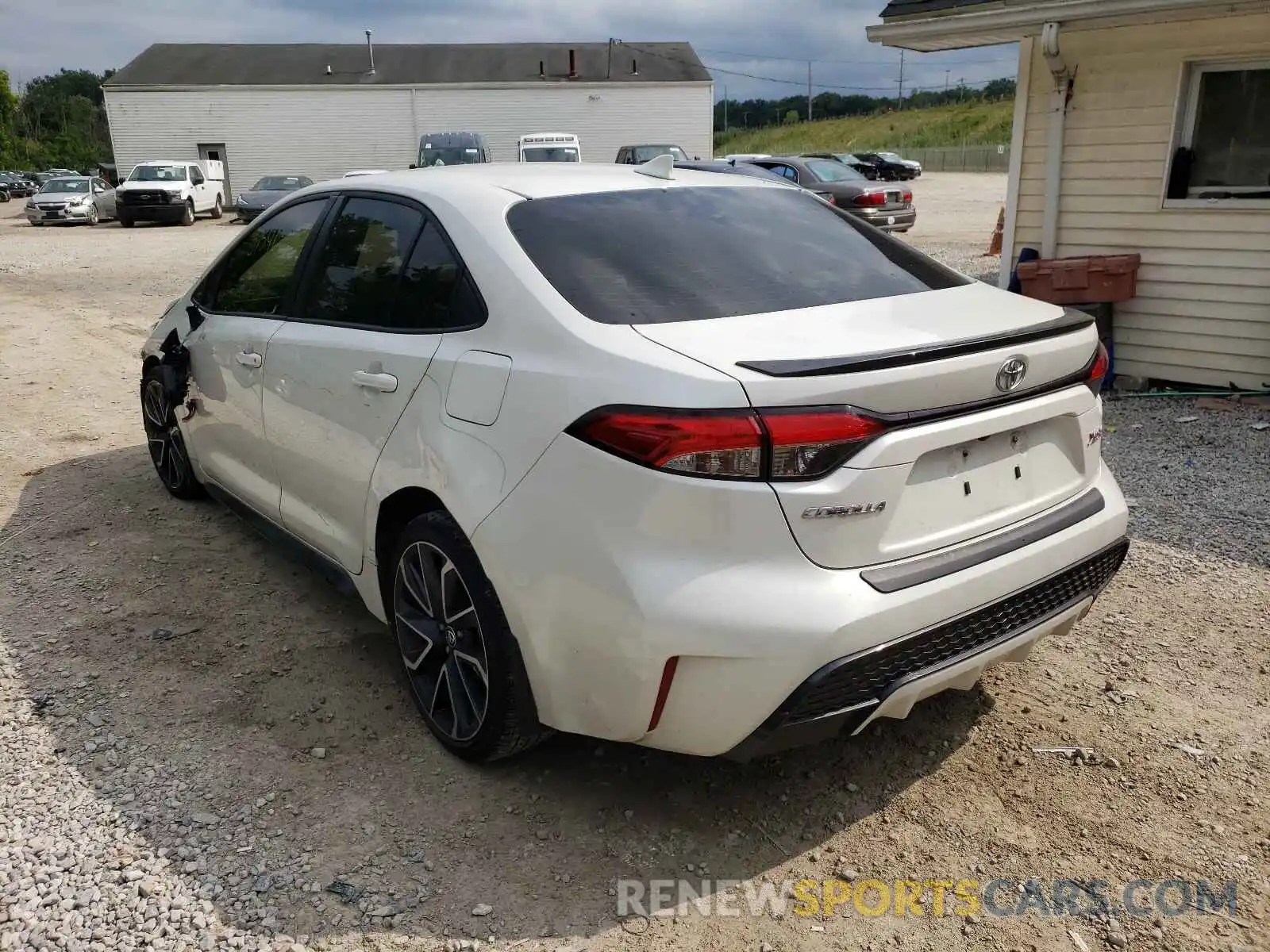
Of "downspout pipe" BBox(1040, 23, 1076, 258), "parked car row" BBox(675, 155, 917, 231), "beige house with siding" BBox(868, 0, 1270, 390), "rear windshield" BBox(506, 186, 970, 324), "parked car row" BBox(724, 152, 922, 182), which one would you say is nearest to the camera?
"rear windshield" BBox(506, 186, 970, 324)

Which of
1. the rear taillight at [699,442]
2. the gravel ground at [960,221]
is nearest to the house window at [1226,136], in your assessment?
the gravel ground at [960,221]

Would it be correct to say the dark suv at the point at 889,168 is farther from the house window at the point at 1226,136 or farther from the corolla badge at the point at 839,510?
the corolla badge at the point at 839,510

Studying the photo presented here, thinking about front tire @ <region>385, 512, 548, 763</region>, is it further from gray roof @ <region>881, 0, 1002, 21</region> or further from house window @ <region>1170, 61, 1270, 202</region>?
house window @ <region>1170, 61, 1270, 202</region>

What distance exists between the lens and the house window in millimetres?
7023

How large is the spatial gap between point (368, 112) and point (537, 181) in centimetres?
4068

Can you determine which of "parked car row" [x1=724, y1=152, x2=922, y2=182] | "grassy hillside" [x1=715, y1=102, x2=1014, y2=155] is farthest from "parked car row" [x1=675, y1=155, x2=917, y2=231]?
"grassy hillside" [x1=715, y1=102, x2=1014, y2=155]

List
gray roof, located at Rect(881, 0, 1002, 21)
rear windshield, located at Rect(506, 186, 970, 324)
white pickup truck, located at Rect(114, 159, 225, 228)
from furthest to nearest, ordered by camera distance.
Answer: white pickup truck, located at Rect(114, 159, 225, 228), gray roof, located at Rect(881, 0, 1002, 21), rear windshield, located at Rect(506, 186, 970, 324)

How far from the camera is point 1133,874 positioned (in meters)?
2.47

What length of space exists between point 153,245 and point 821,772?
2305cm

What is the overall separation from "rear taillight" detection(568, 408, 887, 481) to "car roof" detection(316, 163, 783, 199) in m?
1.19

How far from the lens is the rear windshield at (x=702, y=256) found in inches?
103

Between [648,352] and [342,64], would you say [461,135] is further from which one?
[648,352]

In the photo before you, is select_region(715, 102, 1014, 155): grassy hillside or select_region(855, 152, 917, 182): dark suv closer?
select_region(855, 152, 917, 182): dark suv

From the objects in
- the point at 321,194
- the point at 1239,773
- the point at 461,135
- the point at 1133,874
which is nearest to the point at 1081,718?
the point at 1239,773
